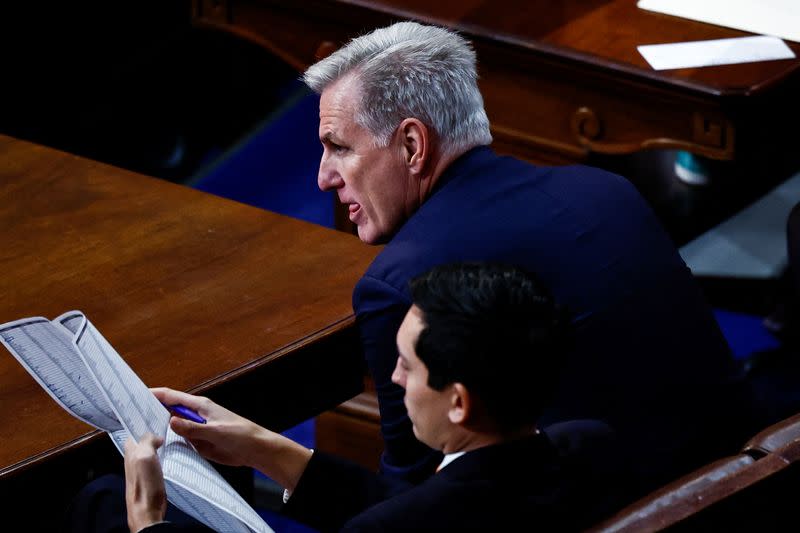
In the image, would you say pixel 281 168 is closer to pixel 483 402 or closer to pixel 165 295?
pixel 165 295

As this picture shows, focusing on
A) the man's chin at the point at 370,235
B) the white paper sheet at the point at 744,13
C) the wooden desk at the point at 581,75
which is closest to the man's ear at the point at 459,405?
the man's chin at the point at 370,235

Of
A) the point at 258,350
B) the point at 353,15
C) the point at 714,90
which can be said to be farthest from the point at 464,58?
the point at 353,15

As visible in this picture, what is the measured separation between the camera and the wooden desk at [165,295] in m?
1.95

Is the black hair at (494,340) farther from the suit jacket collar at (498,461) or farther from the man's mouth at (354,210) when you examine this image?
the man's mouth at (354,210)

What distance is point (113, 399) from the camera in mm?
1624

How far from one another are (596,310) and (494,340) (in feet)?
1.57

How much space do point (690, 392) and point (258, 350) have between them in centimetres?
63

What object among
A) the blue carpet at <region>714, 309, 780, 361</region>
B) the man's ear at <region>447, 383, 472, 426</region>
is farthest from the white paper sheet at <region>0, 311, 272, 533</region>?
the blue carpet at <region>714, 309, 780, 361</region>

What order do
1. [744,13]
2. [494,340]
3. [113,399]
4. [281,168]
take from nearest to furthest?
[494,340] → [113,399] → [744,13] → [281,168]

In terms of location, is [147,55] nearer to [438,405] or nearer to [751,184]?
[751,184]

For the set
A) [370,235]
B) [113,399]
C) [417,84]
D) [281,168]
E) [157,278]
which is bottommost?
[281,168]

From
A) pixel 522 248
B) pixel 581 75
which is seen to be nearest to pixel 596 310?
pixel 522 248

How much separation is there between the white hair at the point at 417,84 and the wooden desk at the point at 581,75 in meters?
0.94

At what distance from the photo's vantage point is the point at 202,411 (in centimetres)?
184
